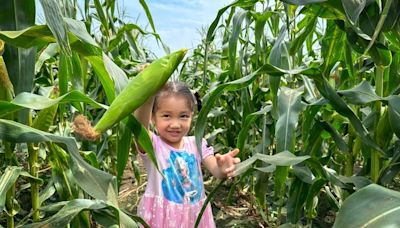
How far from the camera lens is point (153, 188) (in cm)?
176

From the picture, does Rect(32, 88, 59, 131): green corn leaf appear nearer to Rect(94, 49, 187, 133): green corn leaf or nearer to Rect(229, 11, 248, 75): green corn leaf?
Rect(94, 49, 187, 133): green corn leaf

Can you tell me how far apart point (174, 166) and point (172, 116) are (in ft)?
0.65

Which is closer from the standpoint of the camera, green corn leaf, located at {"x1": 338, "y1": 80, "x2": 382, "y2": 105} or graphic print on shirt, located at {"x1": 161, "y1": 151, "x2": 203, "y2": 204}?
green corn leaf, located at {"x1": 338, "y1": 80, "x2": 382, "y2": 105}

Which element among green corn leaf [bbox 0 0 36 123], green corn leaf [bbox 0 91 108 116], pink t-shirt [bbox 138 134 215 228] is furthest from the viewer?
pink t-shirt [bbox 138 134 215 228]

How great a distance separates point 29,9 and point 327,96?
799mm

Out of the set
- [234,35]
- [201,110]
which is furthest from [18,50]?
[234,35]

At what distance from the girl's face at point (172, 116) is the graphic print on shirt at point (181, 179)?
10 cm

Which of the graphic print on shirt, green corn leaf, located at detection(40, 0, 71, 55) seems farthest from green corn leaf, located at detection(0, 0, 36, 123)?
the graphic print on shirt

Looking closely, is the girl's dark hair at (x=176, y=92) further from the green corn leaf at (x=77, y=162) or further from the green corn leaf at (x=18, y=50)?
the green corn leaf at (x=18, y=50)

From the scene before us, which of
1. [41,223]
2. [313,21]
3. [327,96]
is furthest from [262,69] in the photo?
[41,223]

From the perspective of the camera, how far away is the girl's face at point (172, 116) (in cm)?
166

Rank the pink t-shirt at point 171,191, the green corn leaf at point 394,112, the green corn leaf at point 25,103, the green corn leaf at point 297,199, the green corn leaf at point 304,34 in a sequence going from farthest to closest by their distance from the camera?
the pink t-shirt at point 171,191
the green corn leaf at point 297,199
the green corn leaf at point 304,34
the green corn leaf at point 394,112
the green corn leaf at point 25,103

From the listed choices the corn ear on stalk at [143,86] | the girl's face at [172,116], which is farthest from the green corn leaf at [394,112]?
the girl's face at [172,116]

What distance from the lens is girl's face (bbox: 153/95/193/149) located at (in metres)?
1.66
